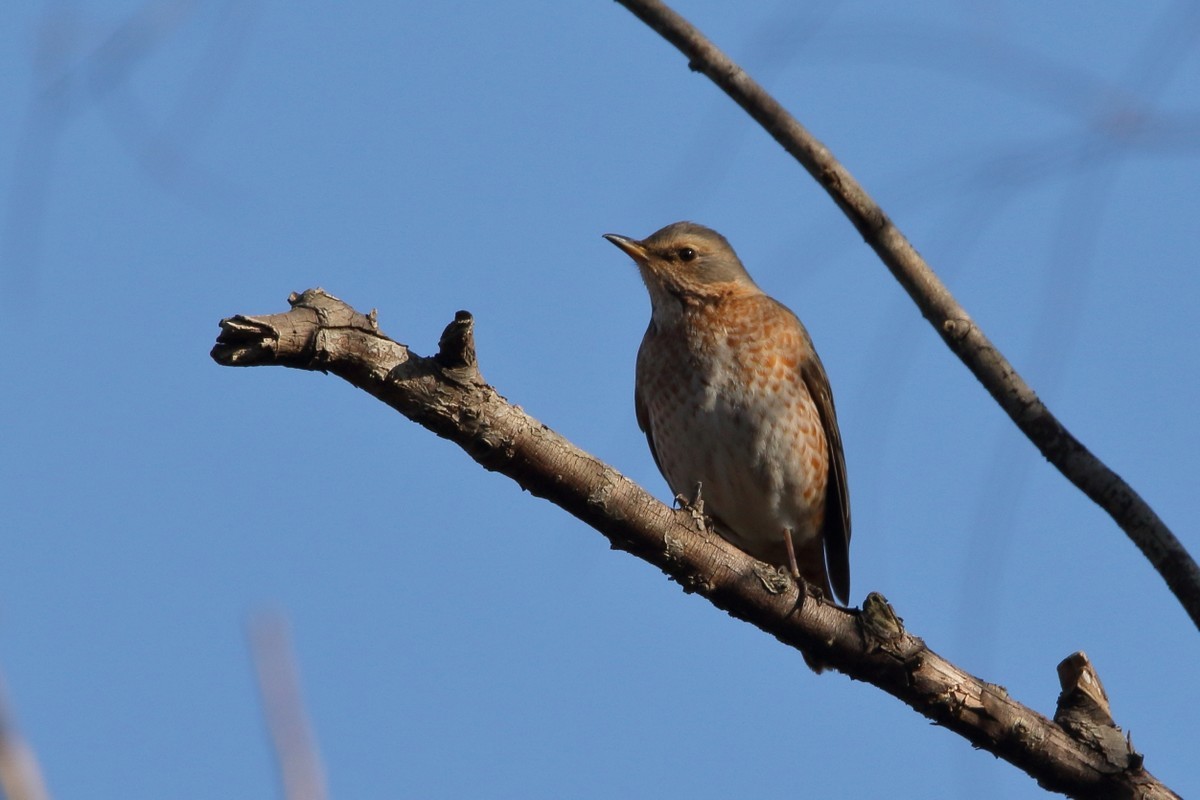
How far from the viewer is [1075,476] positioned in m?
4.59

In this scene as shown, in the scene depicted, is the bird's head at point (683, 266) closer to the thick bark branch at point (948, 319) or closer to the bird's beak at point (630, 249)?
the bird's beak at point (630, 249)

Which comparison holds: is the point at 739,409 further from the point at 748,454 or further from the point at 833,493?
the point at 833,493

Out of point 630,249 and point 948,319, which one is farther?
point 630,249

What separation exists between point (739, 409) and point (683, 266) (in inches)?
52.6

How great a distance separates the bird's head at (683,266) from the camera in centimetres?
905

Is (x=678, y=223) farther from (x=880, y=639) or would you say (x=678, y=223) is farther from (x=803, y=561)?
(x=880, y=639)

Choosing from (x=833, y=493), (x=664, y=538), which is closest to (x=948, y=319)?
(x=664, y=538)

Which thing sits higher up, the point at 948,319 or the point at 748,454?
the point at 748,454

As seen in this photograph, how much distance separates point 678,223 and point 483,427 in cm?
501

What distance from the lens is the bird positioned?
8.30 metres

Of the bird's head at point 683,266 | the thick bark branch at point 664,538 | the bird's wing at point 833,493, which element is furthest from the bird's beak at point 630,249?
the thick bark branch at point 664,538

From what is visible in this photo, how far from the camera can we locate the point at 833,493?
8984 mm

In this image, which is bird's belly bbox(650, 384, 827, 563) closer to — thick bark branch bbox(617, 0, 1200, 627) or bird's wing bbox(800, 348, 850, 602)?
bird's wing bbox(800, 348, 850, 602)

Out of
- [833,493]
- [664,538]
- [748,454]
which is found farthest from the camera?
[833,493]
